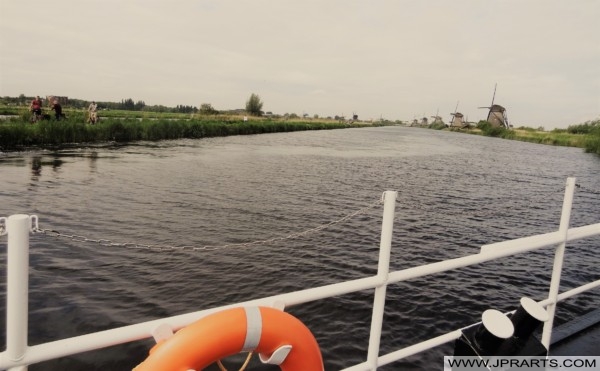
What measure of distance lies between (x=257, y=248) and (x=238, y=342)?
725 cm

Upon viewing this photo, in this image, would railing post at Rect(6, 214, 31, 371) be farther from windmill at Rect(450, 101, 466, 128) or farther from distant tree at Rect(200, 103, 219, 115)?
windmill at Rect(450, 101, 466, 128)

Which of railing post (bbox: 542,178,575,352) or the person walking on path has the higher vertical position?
the person walking on path

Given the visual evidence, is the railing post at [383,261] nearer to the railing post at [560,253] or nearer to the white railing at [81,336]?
the white railing at [81,336]

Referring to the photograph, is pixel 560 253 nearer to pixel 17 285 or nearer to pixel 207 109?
pixel 17 285

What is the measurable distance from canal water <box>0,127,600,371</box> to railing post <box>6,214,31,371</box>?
1.02 meters

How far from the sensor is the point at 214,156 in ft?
78.3

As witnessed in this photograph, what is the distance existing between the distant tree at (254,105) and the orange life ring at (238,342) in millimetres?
88659

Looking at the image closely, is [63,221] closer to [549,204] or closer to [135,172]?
[135,172]

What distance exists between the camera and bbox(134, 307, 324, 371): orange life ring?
1.52 metres

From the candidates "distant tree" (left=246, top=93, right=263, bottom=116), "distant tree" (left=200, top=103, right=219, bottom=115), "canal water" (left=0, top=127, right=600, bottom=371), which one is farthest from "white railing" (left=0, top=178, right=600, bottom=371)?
"distant tree" (left=246, top=93, right=263, bottom=116)

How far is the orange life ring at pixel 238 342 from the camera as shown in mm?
1520

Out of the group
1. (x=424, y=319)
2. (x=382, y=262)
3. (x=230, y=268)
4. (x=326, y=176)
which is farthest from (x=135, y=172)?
(x=382, y=262)

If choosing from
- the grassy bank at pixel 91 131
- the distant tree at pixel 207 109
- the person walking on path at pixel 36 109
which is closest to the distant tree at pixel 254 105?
the distant tree at pixel 207 109

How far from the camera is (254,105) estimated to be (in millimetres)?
88875
